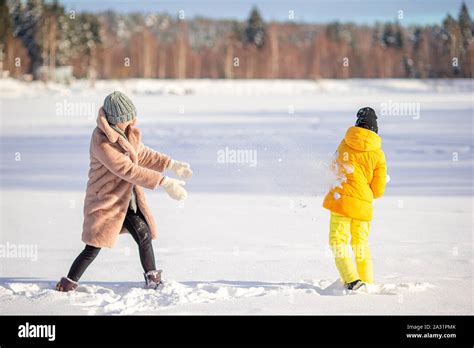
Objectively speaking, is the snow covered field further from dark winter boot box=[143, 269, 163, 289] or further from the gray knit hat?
the gray knit hat

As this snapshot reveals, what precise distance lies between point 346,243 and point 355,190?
1.10 ft

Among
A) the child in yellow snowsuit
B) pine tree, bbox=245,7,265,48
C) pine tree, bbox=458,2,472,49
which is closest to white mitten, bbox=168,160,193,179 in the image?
the child in yellow snowsuit

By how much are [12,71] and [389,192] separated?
4261 centimetres

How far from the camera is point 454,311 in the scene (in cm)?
407

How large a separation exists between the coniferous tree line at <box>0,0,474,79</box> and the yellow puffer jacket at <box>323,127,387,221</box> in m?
37.1

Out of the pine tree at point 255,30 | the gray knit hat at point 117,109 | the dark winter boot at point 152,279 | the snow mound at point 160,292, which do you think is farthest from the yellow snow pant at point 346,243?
the pine tree at point 255,30

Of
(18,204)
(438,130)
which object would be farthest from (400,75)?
(18,204)

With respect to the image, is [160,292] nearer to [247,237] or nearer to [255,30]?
[247,237]

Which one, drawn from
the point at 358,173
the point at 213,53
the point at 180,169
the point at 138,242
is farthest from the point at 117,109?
the point at 213,53

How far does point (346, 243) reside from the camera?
171 inches

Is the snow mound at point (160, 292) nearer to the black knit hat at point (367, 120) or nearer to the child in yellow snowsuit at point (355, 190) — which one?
the child in yellow snowsuit at point (355, 190)

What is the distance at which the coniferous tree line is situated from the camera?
50156 mm

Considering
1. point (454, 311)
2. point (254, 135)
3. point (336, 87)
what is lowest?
point (454, 311)

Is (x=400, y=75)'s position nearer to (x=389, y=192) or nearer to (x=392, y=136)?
(x=392, y=136)
